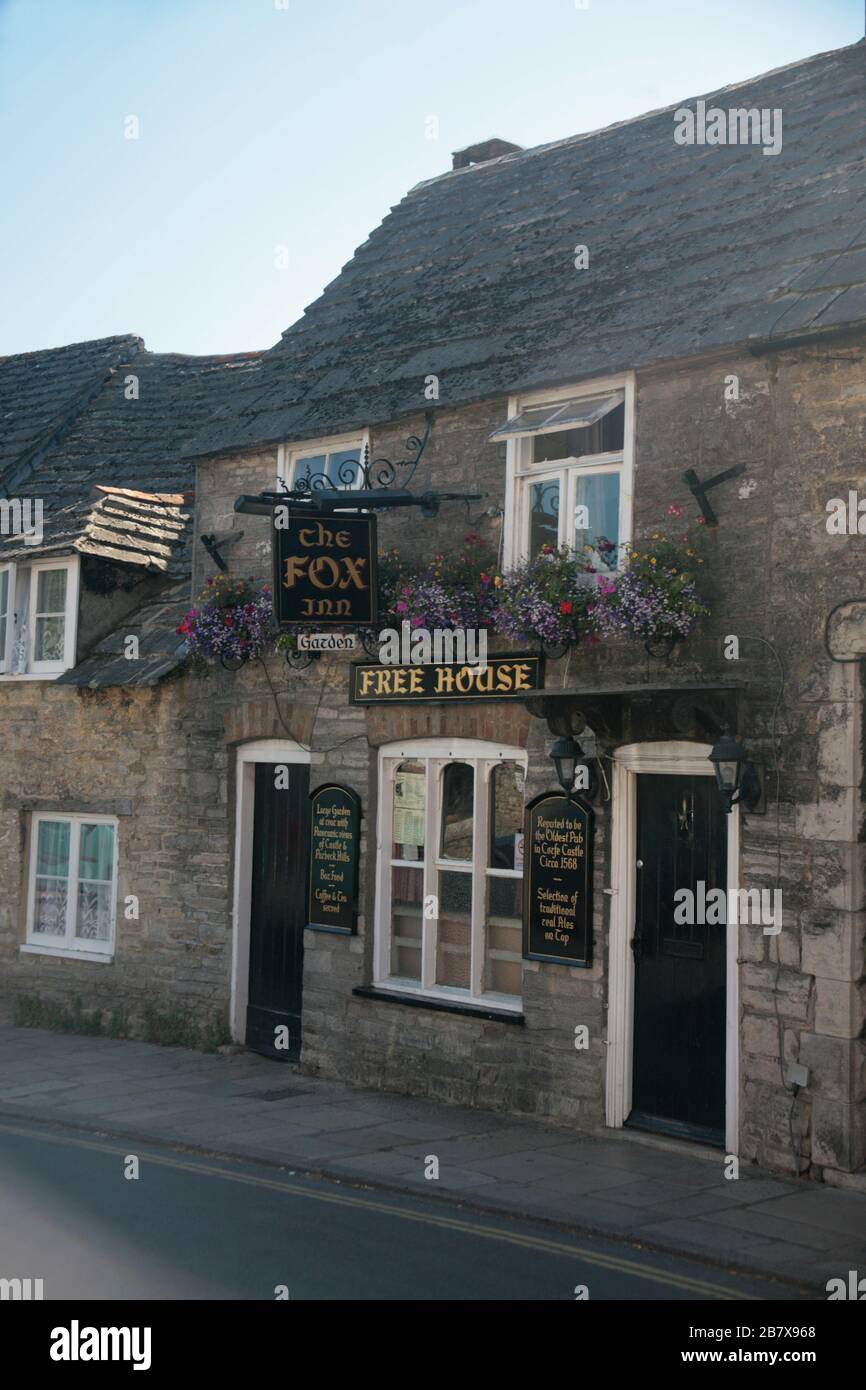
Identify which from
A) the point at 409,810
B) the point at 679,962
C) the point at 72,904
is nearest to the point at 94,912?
the point at 72,904

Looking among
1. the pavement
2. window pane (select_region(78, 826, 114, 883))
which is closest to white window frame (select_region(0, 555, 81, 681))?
window pane (select_region(78, 826, 114, 883))

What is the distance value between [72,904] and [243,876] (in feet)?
8.79

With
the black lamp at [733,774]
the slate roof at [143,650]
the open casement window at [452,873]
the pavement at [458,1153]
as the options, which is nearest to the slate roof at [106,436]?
the slate roof at [143,650]

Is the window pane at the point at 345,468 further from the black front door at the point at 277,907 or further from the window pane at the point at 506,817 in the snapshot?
the window pane at the point at 506,817

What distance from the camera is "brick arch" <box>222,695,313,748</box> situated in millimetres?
12430

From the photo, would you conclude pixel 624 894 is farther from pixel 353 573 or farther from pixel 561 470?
pixel 353 573

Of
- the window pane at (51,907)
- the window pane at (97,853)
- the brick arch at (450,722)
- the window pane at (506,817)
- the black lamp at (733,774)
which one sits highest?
the brick arch at (450,722)

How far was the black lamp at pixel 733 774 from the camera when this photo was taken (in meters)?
8.66

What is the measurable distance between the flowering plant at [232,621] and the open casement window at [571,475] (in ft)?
9.13

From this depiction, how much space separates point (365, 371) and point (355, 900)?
196 inches

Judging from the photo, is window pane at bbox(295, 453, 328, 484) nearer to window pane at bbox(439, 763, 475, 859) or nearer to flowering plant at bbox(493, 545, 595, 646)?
flowering plant at bbox(493, 545, 595, 646)

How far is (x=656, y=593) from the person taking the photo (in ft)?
30.7
